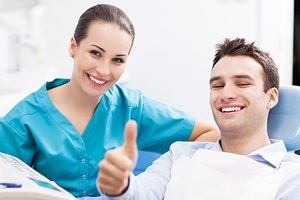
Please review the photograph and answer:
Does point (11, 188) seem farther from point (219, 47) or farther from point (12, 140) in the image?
point (219, 47)

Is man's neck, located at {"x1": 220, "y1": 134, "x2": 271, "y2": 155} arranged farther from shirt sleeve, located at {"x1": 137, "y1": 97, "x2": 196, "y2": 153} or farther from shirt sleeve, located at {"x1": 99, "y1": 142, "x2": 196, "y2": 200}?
shirt sleeve, located at {"x1": 137, "y1": 97, "x2": 196, "y2": 153}

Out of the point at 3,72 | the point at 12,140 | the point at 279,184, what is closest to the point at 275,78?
the point at 279,184

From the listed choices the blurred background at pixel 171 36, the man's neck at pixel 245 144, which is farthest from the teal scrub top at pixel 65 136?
the blurred background at pixel 171 36

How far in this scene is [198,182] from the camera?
1548 mm

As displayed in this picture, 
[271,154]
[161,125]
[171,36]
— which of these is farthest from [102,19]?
[171,36]

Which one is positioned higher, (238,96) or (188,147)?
(238,96)

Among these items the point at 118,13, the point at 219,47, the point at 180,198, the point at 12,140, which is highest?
the point at 118,13

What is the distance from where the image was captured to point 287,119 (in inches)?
69.9

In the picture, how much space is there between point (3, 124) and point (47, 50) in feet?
3.96

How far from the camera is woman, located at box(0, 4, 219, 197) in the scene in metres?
1.75

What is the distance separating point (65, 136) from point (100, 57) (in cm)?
29

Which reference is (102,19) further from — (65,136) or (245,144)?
(245,144)

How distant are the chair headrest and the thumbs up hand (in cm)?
84

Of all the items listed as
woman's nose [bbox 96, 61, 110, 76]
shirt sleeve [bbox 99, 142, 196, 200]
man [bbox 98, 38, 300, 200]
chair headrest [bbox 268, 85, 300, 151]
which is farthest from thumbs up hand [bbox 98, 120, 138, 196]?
chair headrest [bbox 268, 85, 300, 151]
